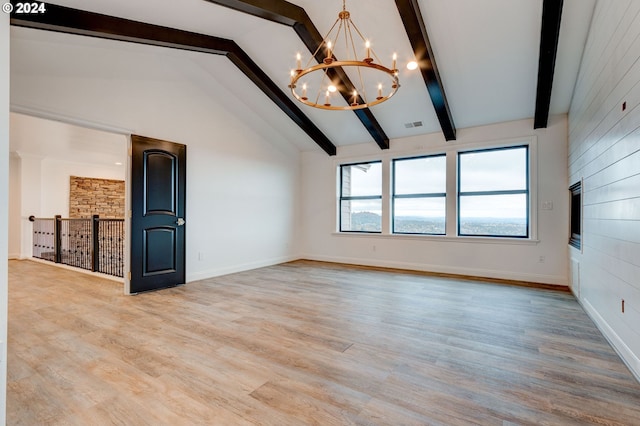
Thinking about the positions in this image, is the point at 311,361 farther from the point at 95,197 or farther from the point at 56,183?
the point at 95,197

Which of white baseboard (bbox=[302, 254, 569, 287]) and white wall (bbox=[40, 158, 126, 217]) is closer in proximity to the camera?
white baseboard (bbox=[302, 254, 569, 287])

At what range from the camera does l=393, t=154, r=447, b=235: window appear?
6.07 metres

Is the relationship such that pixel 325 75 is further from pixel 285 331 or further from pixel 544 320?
pixel 544 320

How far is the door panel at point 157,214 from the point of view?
435 centimetres

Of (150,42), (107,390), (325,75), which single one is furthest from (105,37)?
(107,390)

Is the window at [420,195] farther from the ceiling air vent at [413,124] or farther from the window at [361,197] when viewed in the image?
the ceiling air vent at [413,124]

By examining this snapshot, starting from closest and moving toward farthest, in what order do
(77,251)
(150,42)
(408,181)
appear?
1. (150,42)
2. (408,181)
3. (77,251)

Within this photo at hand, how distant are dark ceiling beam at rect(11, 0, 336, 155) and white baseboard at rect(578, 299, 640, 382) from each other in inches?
204

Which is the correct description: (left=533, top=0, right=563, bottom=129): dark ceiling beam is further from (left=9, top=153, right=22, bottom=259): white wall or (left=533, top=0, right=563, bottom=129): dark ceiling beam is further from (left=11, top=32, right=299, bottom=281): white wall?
(left=9, top=153, right=22, bottom=259): white wall

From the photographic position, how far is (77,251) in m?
7.10

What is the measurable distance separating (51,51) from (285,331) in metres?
3.91

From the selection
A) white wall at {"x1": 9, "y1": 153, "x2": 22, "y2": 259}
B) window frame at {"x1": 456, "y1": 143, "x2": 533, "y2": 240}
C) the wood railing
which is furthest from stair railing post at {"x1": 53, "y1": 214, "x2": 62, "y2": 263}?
window frame at {"x1": 456, "y1": 143, "x2": 533, "y2": 240}

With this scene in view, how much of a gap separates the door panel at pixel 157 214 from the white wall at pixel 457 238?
3297 millimetres

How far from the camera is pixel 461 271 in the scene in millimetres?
5707
